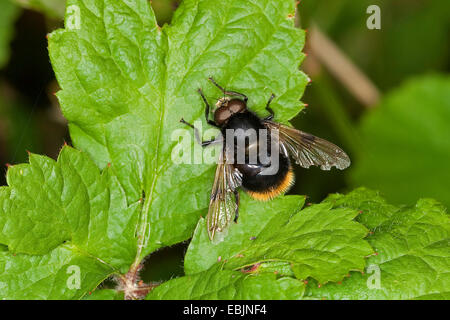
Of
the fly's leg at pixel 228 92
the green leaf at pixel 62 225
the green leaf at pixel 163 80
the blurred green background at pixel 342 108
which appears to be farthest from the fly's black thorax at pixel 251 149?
the blurred green background at pixel 342 108

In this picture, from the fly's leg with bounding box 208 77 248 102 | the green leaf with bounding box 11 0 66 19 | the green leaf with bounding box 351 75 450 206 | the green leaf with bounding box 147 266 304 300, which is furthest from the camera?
the green leaf with bounding box 351 75 450 206

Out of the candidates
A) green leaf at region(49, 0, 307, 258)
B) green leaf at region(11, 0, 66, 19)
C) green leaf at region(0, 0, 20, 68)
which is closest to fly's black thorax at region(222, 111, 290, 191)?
green leaf at region(49, 0, 307, 258)

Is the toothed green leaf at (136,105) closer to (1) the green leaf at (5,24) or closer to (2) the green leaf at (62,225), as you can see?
(2) the green leaf at (62,225)

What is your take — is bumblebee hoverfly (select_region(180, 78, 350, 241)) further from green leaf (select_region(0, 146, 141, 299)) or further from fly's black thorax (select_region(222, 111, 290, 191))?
green leaf (select_region(0, 146, 141, 299))
